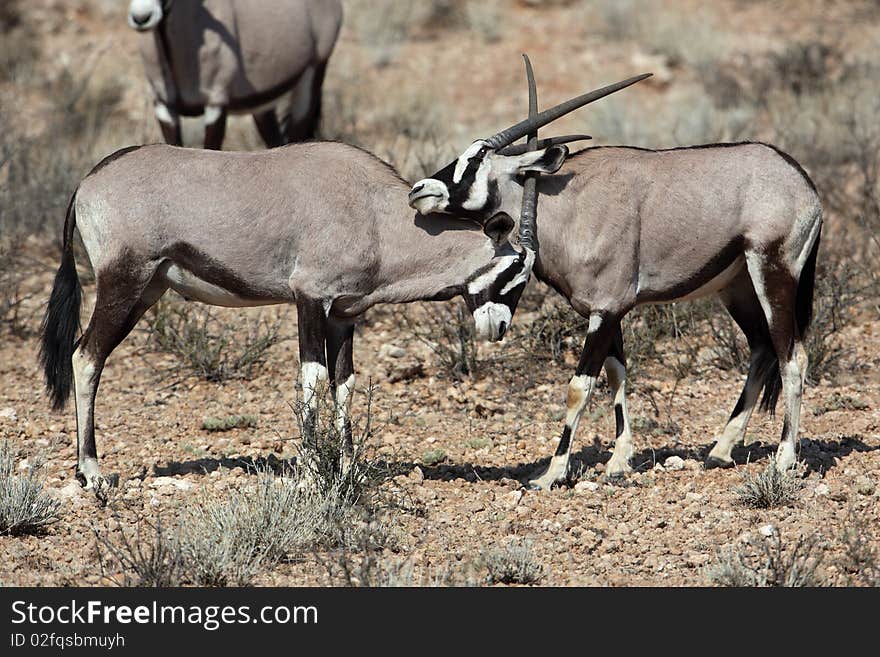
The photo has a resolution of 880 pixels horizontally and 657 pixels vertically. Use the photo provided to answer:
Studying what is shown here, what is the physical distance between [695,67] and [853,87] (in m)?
2.11

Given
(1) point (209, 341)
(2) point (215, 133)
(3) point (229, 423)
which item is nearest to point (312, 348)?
(3) point (229, 423)

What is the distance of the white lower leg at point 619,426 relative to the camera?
7.50 m

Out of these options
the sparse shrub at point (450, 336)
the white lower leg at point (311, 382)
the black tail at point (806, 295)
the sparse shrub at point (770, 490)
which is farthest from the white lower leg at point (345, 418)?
the black tail at point (806, 295)

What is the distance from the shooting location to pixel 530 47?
55.3 ft

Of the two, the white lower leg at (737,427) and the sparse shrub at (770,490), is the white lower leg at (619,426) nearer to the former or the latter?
the white lower leg at (737,427)

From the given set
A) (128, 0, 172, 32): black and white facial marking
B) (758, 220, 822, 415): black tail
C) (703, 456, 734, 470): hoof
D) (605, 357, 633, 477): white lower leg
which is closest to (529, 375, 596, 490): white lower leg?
(605, 357, 633, 477): white lower leg

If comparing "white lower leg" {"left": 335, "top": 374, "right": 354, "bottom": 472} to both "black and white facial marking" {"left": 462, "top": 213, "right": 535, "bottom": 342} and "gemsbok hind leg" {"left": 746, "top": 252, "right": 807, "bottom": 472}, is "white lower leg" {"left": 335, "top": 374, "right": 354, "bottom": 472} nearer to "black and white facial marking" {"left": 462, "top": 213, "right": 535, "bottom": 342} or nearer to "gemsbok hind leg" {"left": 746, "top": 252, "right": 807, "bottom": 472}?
"black and white facial marking" {"left": 462, "top": 213, "right": 535, "bottom": 342}

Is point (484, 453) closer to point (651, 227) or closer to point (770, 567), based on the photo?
point (651, 227)

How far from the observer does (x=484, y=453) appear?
7980 mm

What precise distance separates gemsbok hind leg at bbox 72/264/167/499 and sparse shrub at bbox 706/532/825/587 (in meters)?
3.19

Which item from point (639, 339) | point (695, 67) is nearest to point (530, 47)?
point (695, 67)

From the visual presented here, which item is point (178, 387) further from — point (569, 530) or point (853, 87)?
point (853, 87)

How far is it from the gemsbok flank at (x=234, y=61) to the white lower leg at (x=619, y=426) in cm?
441

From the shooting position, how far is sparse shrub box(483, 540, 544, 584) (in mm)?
5945
